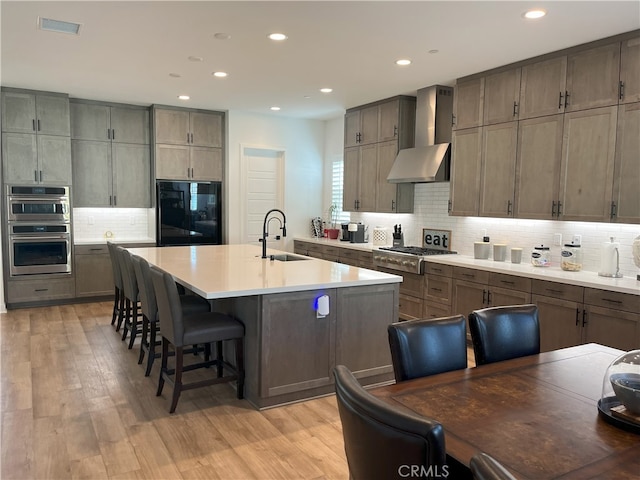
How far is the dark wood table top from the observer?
1248 millimetres

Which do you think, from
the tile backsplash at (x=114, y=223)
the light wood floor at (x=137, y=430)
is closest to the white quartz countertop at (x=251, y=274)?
the light wood floor at (x=137, y=430)

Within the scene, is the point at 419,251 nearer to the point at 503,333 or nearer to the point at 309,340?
the point at 309,340

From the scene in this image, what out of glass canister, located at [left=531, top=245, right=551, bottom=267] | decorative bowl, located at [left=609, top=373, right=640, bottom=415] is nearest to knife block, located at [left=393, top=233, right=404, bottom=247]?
glass canister, located at [left=531, top=245, right=551, bottom=267]

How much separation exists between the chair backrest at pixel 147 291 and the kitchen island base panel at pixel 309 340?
0.61 meters

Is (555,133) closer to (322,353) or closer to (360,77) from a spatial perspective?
(360,77)

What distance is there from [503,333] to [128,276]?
11.5 feet

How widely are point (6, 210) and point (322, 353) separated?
487 cm

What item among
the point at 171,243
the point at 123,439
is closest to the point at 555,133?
the point at 123,439

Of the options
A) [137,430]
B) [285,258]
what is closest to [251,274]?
[285,258]

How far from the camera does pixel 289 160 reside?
778 centimetres

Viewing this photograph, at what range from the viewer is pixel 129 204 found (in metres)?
6.94

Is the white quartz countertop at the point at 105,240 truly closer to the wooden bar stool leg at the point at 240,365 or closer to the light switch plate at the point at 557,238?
the wooden bar stool leg at the point at 240,365

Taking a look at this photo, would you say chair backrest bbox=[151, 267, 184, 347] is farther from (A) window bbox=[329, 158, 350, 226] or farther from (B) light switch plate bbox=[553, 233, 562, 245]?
(A) window bbox=[329, 158, 350, 226]

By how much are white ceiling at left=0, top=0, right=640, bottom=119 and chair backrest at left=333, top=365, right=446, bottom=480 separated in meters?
2.81
